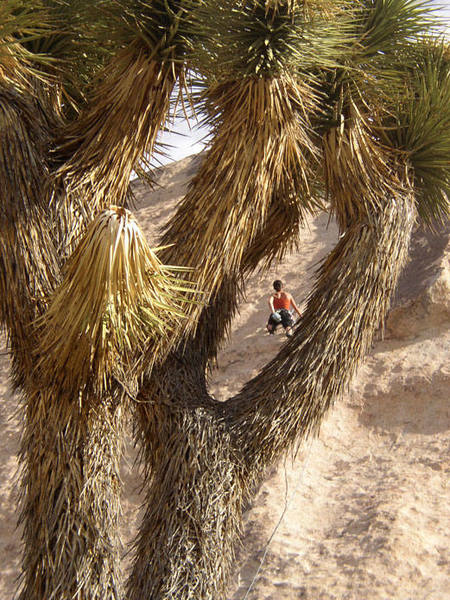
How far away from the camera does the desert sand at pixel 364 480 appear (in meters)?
5.86

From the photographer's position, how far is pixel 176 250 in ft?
13.1

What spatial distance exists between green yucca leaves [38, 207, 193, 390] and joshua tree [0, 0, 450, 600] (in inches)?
0.7

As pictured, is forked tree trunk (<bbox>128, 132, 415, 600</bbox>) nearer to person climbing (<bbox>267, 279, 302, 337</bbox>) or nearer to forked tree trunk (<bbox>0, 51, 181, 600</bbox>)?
forked tree trunk (<bbox>0, 51, 181, 600</bbox>)

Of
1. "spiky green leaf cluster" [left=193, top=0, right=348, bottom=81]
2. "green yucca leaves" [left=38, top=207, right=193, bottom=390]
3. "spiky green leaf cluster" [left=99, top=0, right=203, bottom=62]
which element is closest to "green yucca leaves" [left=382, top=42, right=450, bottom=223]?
"spiky green leaf cluster" [left=193, top=0, right=348, bottom=81]

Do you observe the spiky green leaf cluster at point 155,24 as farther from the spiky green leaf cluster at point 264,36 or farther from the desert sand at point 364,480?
the desert sand at point 364,480

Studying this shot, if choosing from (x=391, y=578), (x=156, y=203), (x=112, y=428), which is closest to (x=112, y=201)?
(x=112, y=428)

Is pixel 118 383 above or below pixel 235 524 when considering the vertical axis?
above

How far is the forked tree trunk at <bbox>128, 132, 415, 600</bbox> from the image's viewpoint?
3.71 meters

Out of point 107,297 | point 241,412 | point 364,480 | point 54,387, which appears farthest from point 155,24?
point 364,480

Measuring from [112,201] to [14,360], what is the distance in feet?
3.59

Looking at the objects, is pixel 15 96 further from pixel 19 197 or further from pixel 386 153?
pixel 386 153

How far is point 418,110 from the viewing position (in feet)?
14.8

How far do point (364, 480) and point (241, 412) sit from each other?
3632mm

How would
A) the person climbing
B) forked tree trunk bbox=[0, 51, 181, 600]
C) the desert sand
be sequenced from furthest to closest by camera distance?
1. the person climbing
2. the desert sand
3. forked tree trunk bbox=[0, 51, 181, 600]
